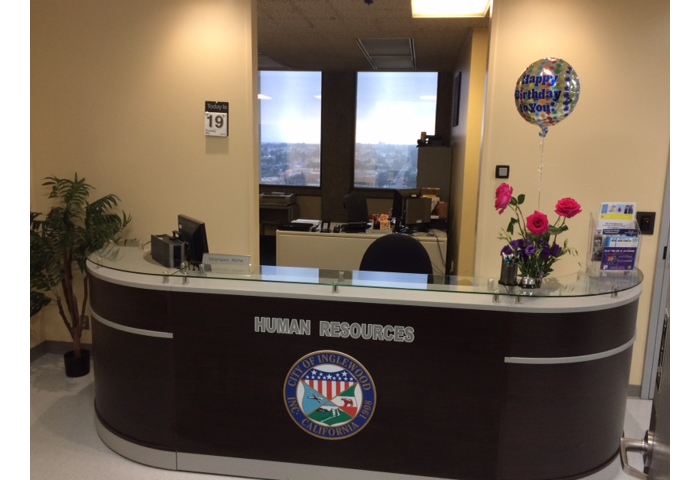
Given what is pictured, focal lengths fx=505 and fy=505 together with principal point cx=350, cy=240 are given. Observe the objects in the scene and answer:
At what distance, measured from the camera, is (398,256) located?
128 inches

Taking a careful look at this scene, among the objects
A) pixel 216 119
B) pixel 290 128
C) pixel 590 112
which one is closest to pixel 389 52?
pixel 290 128

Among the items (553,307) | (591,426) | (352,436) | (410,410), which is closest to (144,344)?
(352,436)

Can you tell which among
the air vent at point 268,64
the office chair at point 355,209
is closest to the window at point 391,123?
the air vent at point 268,64

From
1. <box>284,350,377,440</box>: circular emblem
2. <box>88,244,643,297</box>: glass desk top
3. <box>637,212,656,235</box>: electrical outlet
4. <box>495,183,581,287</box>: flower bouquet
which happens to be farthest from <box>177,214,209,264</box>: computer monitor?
<box>637,212,656,235</box>: electrical outlet

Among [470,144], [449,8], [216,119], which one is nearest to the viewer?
[216,119]

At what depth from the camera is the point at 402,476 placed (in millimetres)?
2529

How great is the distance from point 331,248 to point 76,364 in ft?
7.89

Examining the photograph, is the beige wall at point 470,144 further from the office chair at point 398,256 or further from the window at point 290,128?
the window at point 290,128

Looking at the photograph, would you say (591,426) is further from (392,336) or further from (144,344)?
(144,344)

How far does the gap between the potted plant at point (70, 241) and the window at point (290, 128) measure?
4.93m

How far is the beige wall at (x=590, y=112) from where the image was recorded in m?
3.33

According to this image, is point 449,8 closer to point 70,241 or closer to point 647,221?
point 647,221

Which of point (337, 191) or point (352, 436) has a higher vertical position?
point (337, 191)

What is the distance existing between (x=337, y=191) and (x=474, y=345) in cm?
627
